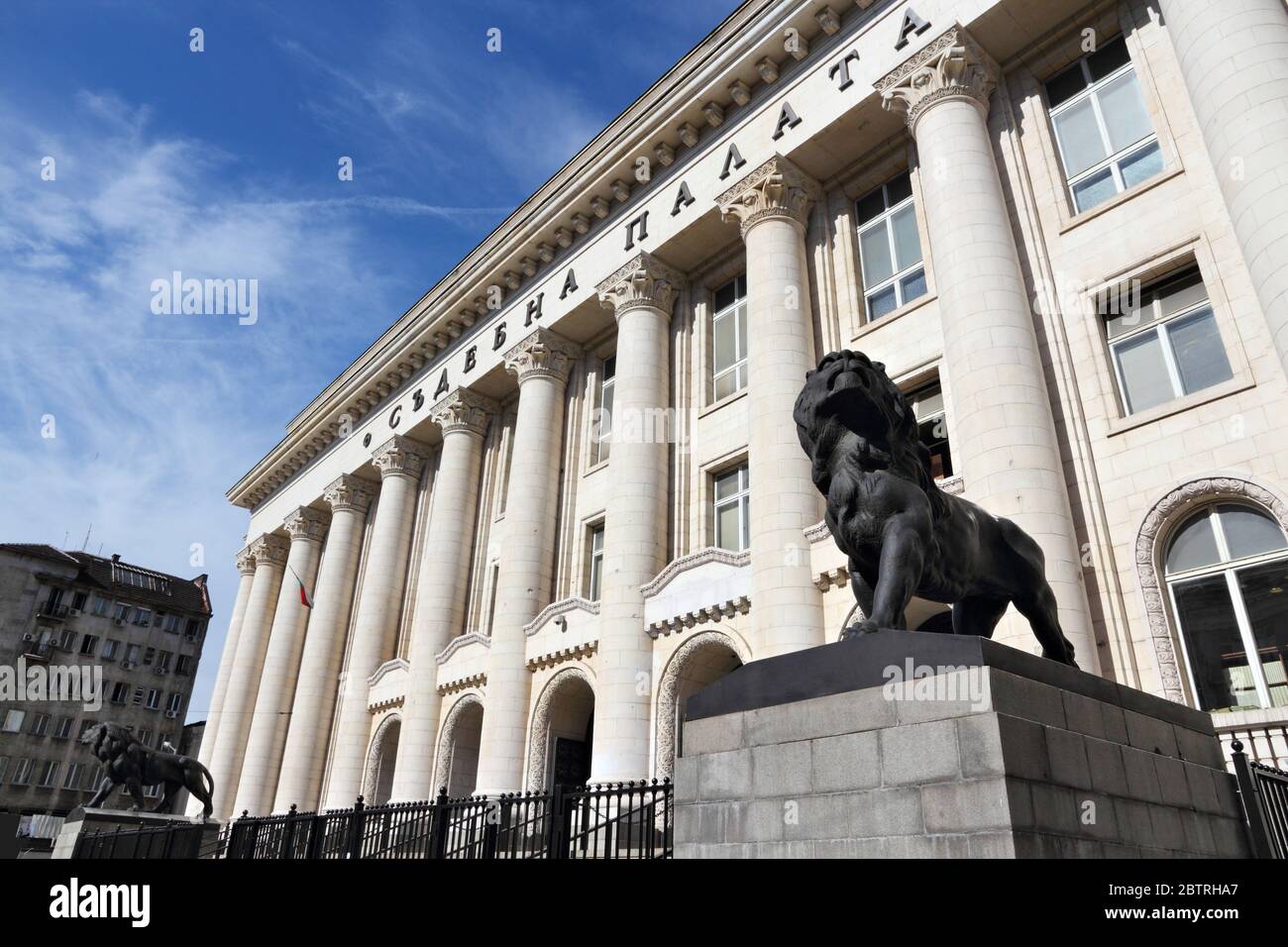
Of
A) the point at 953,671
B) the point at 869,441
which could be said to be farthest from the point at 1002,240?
the point at 953,671

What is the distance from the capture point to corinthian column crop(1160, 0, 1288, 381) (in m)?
11.6

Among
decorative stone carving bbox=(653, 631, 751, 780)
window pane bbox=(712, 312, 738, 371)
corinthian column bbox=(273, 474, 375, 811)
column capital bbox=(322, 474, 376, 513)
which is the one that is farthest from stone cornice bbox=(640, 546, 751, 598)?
column capital bbox=(322, 474, 376, 513)

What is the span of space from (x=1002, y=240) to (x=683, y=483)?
9537 millimetres

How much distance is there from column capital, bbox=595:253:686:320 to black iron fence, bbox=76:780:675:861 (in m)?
13.0

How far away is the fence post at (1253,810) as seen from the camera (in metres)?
6.99

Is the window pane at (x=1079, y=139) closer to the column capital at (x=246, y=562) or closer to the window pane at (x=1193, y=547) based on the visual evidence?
the window pane at (x=1193, y=547)

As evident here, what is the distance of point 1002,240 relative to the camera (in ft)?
51.5

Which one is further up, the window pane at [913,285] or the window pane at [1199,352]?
the window pane at [913,285]

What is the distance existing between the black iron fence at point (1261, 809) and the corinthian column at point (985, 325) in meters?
4.97

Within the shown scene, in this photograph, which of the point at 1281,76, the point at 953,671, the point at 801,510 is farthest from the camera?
the point at 801,510

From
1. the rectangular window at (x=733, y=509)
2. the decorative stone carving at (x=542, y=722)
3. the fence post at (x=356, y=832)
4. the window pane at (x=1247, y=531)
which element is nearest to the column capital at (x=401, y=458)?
the decorative stone carving at (x=542, y=722)

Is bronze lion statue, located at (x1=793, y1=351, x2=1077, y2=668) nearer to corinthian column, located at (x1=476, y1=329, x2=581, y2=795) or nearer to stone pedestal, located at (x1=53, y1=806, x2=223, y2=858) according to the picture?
corinthian column, located at (x1=476, y1=329, x2=581, y2=795)

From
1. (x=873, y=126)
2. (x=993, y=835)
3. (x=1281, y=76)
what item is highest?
(x=873, y=126)
